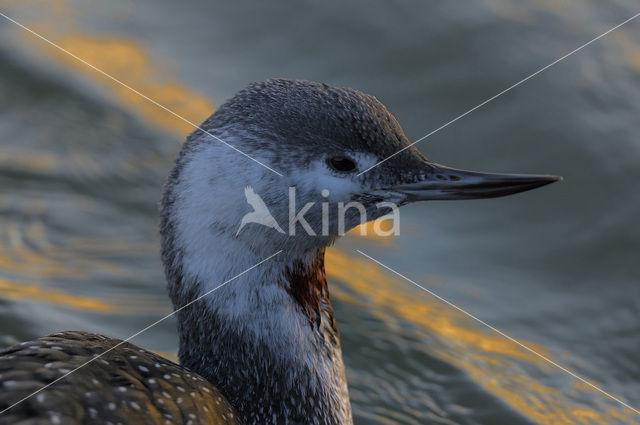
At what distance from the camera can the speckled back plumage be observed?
3.62m

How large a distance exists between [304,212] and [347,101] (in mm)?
479

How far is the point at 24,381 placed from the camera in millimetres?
3705

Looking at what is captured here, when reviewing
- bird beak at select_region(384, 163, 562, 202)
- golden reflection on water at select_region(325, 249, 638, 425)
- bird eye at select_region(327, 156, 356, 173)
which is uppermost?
bird eye at select_region(327, 156, 356, 173)

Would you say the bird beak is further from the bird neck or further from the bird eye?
the bird neck

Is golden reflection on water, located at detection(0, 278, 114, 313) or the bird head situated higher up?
the bird head

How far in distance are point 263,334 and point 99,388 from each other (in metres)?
0.91

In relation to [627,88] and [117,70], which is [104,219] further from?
[627,88]

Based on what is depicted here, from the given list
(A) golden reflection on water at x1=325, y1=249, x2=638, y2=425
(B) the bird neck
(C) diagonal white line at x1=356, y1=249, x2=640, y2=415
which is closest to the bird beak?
(B) the bird neck

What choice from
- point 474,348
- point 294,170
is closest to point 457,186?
point 294,170

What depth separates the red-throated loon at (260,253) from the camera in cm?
411

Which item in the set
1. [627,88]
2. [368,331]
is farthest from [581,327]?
[627,88]

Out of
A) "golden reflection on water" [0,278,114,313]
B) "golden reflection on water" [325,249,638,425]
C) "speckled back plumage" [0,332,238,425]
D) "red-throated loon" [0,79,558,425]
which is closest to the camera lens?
"speckled back plumage" [0,332,238,425]

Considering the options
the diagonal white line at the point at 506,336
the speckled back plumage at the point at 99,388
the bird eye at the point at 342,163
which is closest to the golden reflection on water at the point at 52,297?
the diagonal white line at the point at 506,336

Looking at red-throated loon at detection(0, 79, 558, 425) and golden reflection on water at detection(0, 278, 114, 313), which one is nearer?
red-throated loon at detection(0, 79, 558, 425)
